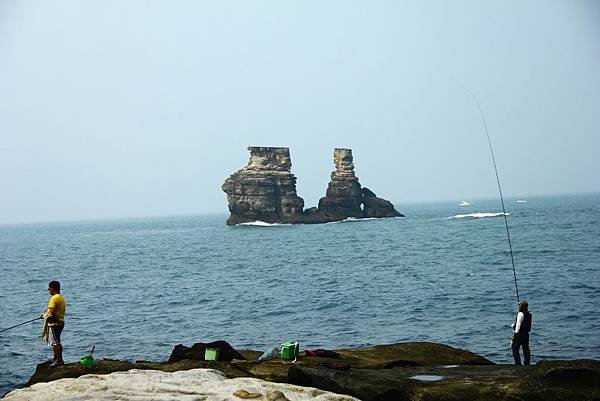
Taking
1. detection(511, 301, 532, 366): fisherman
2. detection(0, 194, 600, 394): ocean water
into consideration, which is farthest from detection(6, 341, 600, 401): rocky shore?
detection(0, 194, 600, 394): ocean water

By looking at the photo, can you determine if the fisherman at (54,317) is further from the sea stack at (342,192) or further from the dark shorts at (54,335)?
the sea stack at (342,192)

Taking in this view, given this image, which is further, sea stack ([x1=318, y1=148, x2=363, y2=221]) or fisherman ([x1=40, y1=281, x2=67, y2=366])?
sea stack ([x1=318, y1=148, x2=363, y2=221])

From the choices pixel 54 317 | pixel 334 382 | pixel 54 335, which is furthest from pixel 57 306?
pixel 334 382

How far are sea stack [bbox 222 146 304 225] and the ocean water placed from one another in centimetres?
4680

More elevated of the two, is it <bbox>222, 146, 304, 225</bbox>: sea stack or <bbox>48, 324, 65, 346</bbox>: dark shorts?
<bbox>222, 146, 304, 225</bbox>: sea stack

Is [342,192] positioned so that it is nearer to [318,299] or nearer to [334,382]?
[318,299]

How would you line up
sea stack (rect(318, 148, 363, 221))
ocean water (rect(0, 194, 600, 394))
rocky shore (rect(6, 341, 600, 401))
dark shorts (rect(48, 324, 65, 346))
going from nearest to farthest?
1. rocky shore (rect(6, 341, 600, 401))
2. dark shorts (rect(48, 324, 65, 346))
3. ocean water (rect(0, 194, 600, 394))
4. sea stack (rect(318, 148, 363, 221))

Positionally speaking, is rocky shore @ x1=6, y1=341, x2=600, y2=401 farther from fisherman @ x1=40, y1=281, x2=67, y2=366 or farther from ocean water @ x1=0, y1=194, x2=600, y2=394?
ocean water @ x1=0, y1=194, x2=600, y2=394

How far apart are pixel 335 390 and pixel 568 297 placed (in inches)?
952

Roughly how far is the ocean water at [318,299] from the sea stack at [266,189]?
46.8 metres

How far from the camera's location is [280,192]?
118562 mm

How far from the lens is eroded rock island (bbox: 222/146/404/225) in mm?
117188

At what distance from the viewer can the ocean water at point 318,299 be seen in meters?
22.8

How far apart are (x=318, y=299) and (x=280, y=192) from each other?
8498cm
